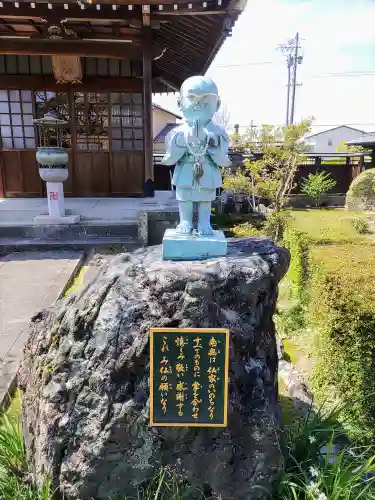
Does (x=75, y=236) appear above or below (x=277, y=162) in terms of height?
below

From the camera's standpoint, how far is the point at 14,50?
822cm

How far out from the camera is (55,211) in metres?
7.50

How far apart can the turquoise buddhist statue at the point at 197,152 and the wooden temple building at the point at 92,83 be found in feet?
19.4

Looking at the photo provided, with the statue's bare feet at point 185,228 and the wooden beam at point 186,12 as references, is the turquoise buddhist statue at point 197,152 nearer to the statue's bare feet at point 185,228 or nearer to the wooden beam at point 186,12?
the statue's bare feet at point 185,228

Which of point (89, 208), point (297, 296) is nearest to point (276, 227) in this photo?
point (297, 296)

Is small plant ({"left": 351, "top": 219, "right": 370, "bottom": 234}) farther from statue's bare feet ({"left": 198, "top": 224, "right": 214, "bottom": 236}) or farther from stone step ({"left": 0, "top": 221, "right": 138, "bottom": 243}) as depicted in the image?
statue's bare feet ({"left": 198, "top": 224, "right": 214, "bottom": 236})

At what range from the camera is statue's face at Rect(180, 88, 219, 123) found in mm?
2395

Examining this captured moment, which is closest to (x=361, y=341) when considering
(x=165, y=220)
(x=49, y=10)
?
(x=165, y=220)

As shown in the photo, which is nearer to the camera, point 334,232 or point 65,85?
point 334,232

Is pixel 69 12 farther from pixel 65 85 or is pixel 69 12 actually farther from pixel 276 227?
pixel 276 227

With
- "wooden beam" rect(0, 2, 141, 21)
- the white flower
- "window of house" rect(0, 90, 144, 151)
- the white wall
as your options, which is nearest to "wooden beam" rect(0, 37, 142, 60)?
"wooden beam" rect(0, 2, 141, 21)

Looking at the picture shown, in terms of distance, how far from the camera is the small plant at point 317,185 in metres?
15.5

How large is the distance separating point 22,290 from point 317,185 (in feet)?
41.8

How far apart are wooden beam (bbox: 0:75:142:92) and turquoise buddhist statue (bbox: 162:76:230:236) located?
7.59 metres
